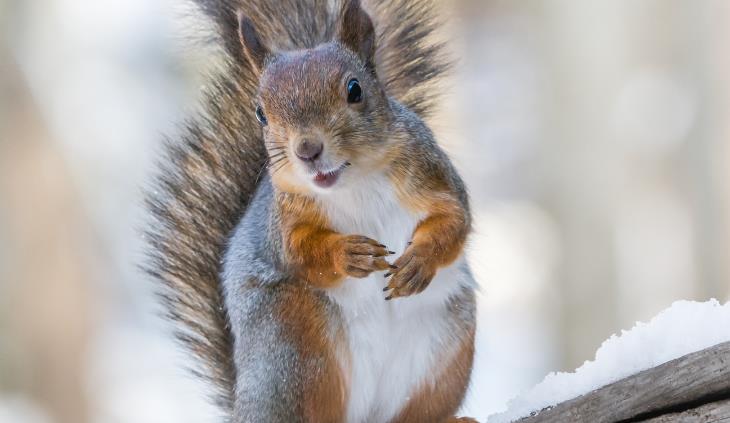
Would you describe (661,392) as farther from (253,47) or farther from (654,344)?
(253,47)

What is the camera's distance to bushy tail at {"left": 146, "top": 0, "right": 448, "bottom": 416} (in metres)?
1.89

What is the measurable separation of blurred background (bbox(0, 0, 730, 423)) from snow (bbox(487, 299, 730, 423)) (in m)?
2.16

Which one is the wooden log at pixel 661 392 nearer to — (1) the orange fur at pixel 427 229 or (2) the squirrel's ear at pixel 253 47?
(1) the orange fur at pixel 427 229

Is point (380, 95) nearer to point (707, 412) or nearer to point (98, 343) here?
point (707, 412)

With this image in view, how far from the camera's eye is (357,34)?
1530mm

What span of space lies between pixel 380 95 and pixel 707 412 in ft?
1.99

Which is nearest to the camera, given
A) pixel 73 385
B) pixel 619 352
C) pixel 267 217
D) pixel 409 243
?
pixel 619 352

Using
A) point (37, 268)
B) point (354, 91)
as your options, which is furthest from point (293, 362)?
point (37, 268)

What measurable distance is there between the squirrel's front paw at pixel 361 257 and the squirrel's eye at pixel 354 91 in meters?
0.19

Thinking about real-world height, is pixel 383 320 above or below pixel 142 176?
below

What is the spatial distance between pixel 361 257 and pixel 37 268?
2933 mm

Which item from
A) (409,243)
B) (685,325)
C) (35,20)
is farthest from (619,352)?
(35,20)

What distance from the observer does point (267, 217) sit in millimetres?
1608

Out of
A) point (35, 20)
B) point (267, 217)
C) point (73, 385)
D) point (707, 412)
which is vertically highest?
point (35, 20)
